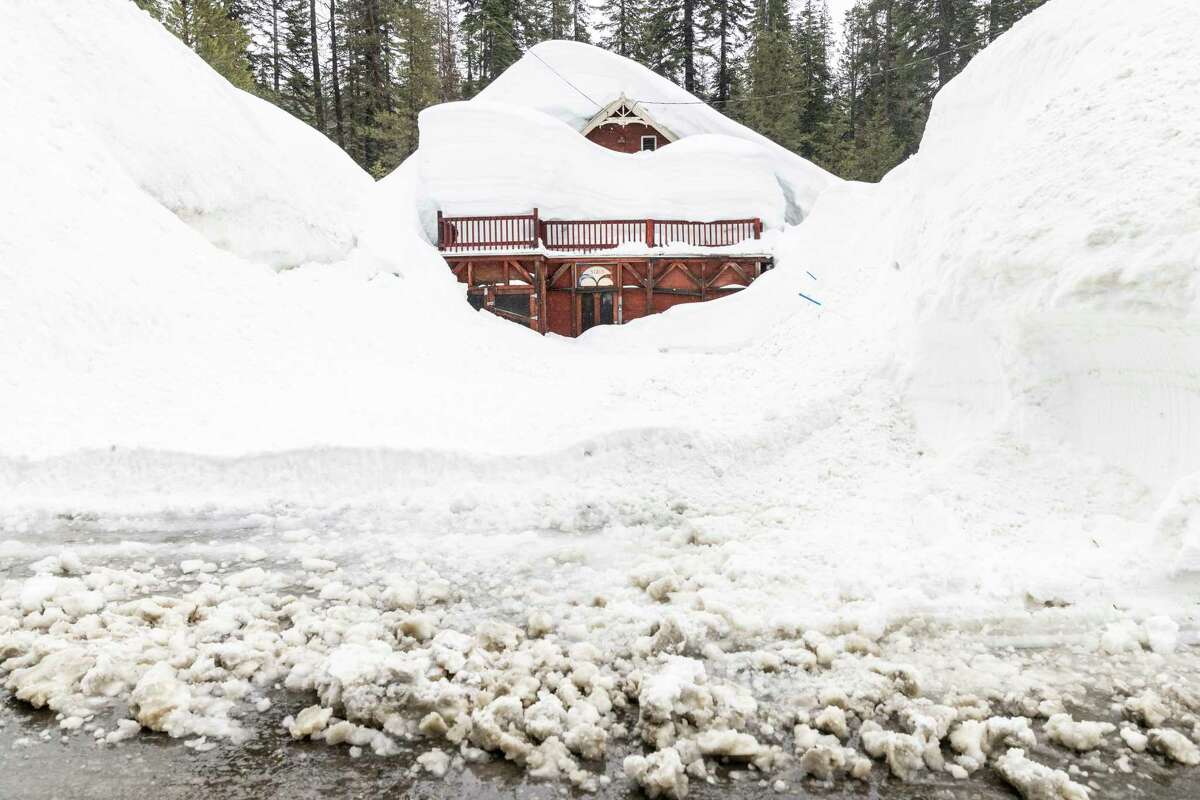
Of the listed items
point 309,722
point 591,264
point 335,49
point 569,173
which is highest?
point 335,49

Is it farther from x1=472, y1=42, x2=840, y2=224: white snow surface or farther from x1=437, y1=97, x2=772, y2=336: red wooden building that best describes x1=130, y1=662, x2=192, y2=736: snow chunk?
x1=472, y1=42, x2=840, y2=224: white snow surface

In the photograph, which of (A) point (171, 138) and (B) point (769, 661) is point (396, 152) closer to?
(A) point (171, 138)

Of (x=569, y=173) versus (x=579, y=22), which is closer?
(x=569, y=173)

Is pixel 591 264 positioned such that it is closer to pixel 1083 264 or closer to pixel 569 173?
pixel 569 173

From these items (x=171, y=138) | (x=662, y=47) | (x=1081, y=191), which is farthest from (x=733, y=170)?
(x=1081, y=191)

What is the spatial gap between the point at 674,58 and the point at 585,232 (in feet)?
63.4

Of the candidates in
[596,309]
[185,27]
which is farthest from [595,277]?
[185,27]

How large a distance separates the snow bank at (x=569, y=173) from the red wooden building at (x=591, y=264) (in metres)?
2.29

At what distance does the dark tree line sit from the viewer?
1299 inches

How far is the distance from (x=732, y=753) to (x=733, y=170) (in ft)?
87.7

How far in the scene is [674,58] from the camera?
38125 millimetres

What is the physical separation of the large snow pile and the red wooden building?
9.78ft

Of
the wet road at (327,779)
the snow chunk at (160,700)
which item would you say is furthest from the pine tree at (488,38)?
the wet road at (327,779)

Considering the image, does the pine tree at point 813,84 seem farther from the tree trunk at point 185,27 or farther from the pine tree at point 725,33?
the tree trunk at point 185,27
